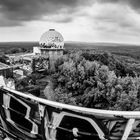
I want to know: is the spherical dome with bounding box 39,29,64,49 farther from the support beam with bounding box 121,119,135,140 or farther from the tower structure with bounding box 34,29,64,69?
the support beam with bounding box 121,119,135,140

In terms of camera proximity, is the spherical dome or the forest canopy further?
the spherical dome

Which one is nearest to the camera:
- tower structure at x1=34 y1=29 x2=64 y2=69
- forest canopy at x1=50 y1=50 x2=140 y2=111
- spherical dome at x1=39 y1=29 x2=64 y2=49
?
forest canopy at x1=50 y1=50 x2=140 y2=111

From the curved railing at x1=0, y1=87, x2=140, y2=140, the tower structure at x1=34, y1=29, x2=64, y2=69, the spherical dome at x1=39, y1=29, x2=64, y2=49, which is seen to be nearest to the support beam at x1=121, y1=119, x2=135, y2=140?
the curved railing at x1=0, y1=87, x2=140, y2=140

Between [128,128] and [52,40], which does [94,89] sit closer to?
[128,128]

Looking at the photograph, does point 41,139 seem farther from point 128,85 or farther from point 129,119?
point 128,85

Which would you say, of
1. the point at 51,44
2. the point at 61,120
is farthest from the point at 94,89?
the point at 51,44

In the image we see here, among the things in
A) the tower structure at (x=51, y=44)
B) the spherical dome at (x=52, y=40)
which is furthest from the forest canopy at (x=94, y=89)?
the spherical dome at (x=52, y=40)
